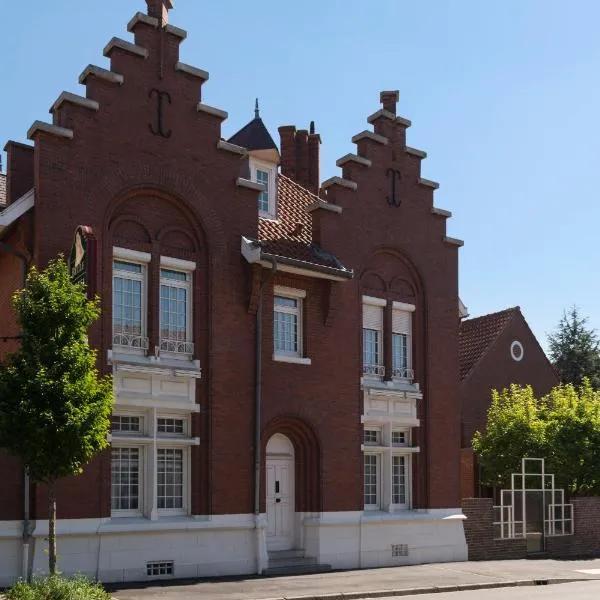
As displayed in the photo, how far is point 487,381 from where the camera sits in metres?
36.2

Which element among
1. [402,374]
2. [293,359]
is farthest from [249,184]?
[402,374]

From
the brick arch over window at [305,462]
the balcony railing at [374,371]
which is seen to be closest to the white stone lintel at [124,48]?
the brick arch over window at [305,462]

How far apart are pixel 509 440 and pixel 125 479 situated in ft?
47.3

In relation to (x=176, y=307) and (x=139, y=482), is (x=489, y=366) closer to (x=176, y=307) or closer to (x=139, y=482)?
(x=176, y=307)

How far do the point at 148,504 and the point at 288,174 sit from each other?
45.0ft

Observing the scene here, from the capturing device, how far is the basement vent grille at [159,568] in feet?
64.4

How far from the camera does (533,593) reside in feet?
65.0

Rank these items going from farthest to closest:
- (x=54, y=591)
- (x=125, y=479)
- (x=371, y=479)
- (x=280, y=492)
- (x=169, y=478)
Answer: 1. (x=371, y=479)
2. (x=280, y=492)
3. (x=169, y=478)
4. (x=125, y=479)
5. (x=54, y=591)

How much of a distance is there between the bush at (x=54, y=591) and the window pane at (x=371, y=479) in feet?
34.5

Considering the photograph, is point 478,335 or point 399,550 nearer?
point 399,550

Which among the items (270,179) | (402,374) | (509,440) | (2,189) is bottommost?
(509,440)

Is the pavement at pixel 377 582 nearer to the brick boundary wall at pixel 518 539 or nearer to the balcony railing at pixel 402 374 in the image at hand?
the brick boundary wall at pixel 518 539

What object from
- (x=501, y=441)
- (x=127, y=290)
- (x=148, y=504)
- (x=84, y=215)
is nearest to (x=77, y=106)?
(x=84, y=215)

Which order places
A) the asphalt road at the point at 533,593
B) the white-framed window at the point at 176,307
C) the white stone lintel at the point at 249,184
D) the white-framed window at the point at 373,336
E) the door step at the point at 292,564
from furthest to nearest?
Result: the white-framed window at the point at 373,336 < the white stone lintel at the point at 249,184 < the door step at the point at 292,564 < the white-framed window at the point at 176,307 < the asphalt road at the point at 533,593
